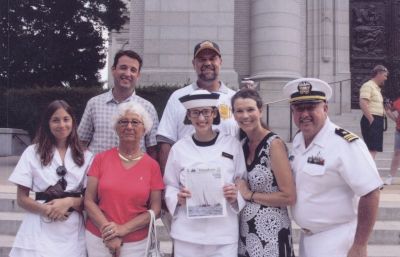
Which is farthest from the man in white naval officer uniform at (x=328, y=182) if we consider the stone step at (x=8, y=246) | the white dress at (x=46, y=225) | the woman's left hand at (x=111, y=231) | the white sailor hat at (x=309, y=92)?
the stone step at (x=8, y=246)

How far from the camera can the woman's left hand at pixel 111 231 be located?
3.85 meters

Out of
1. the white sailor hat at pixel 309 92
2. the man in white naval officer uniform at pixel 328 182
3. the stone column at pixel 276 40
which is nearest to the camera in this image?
the man in white naval officer uniform at pixel 328 182

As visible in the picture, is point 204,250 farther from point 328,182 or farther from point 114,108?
point 114,108

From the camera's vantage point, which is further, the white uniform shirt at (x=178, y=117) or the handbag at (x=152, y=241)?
the white uniform shirt at (x=178, y=117)

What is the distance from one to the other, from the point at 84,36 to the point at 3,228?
17.8 m

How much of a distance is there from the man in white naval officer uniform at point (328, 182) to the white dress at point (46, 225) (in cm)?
178

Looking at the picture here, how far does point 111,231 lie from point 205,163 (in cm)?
89

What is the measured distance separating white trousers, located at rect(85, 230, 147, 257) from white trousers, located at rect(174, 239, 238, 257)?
0.29 metres

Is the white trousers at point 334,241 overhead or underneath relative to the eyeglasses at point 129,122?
underneath

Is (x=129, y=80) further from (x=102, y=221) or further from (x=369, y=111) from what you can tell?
(x=369, y=111)

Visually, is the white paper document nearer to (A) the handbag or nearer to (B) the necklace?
(A) the handbag

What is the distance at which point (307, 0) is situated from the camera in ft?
53.8

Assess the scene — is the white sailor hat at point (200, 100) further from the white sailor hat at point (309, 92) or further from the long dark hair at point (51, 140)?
the long dark hair at point (51, 140)

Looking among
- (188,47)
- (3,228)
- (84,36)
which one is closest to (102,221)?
(3,228)
